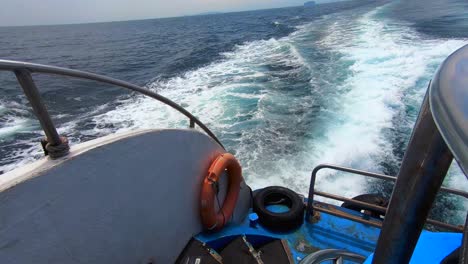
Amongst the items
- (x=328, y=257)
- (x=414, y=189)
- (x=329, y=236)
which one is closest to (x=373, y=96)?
(x=329, y=236)

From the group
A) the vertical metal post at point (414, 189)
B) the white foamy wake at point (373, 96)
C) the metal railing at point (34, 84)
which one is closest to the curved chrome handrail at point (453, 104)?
the vertical metal post at point (414, 189)

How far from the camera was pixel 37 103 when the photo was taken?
1146 millimetres

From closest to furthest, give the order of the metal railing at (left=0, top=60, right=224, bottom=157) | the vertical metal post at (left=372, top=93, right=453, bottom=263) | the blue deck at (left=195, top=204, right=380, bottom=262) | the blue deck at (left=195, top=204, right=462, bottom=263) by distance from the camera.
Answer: the vertical metal post at (left=372, top=93, right=453, bottom=263) < the metal railing at (left=0, top=60, right=224, bottom=157) < the blue deck at (left=195, top=204, right=462, bottom=263) < the blue deck at (left=195, top=204, right=380, bottom=262)

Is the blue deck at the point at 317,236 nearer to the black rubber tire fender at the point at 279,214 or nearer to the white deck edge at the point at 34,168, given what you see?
the black rubber tire fender at the point at 279,214

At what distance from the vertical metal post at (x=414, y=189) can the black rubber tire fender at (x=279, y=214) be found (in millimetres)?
2697

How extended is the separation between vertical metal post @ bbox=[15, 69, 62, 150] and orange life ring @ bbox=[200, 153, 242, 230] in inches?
58.4

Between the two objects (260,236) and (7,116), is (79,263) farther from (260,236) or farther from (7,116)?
(7,116)

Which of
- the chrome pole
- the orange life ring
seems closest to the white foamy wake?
the orange life ring

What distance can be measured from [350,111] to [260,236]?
19.4 feet

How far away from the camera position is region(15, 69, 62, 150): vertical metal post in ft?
3.56

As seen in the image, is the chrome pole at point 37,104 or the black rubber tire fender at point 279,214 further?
the black rubber tire fender at point 279,214

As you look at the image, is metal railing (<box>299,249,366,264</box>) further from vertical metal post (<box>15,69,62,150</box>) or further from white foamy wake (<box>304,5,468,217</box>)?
white foamy wake (<box>304,5,468,217</box>)

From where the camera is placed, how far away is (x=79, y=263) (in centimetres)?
146

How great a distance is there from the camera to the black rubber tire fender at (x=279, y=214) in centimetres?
330
